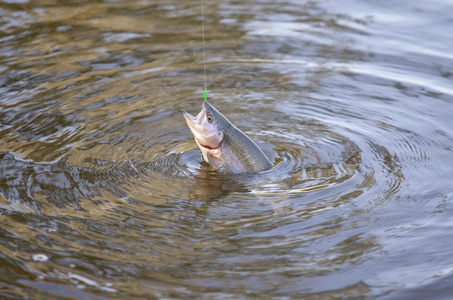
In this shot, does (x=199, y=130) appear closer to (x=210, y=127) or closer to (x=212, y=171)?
(x=210, y=127)

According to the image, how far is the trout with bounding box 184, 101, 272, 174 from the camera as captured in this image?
5336mm

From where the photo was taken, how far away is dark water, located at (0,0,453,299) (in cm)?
Answer: 398

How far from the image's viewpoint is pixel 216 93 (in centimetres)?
710

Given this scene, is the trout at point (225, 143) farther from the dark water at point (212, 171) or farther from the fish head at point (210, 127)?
the dark water at point (212, 171)

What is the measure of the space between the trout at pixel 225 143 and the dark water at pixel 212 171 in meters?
0.15

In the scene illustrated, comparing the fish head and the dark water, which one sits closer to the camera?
the dark water

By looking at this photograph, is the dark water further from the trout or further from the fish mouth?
the fish mouth

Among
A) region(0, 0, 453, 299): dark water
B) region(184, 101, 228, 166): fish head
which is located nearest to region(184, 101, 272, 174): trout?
region(184, 101, 228, 166): fish head

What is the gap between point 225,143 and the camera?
17.6ft

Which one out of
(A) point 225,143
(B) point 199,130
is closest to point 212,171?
(A) point 225,143

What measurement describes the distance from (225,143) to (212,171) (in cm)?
32

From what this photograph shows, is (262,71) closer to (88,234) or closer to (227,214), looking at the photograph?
(227,214)

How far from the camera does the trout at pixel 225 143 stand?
17.5 feet

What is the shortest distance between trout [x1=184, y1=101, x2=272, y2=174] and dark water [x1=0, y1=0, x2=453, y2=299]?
15cm
